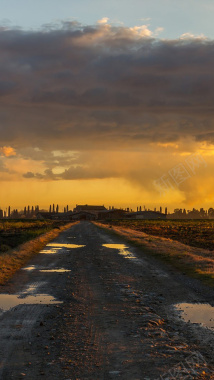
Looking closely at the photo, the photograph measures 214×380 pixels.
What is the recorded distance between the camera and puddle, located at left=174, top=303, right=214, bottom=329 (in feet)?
34.0

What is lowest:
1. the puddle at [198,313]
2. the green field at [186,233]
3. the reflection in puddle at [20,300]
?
the puddle at [198,313]

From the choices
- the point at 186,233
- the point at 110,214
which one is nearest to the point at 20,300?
the point at 186,233

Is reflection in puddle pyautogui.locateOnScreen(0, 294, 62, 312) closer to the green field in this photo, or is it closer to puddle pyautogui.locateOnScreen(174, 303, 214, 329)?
puddle pyautogui.locateOnScreen(174, 303, 214, 329)

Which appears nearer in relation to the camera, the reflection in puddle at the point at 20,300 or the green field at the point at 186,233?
the reflection in puddle at the point at 20,300

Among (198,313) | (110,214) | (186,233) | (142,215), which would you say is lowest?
(198,313)

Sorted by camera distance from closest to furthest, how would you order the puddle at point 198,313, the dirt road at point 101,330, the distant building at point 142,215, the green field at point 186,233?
1. the dirt road at point 101,330
2. the puddle at point 198,313
3. the green field at point 186,233
4. the distant building at point 142,215

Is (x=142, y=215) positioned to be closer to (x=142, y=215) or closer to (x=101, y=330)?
(x=142, y=215)

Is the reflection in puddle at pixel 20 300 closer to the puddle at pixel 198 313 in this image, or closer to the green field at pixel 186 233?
the puddle at pixel 198 313

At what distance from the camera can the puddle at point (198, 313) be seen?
34.0 ft

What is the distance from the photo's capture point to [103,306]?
11.7 meters

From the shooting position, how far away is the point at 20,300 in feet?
41.7

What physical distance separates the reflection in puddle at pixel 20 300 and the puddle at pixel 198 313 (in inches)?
143

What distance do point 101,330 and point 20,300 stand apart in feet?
14.0

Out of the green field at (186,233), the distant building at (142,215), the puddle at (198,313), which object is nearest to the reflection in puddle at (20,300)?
the puddle at (198,313)
